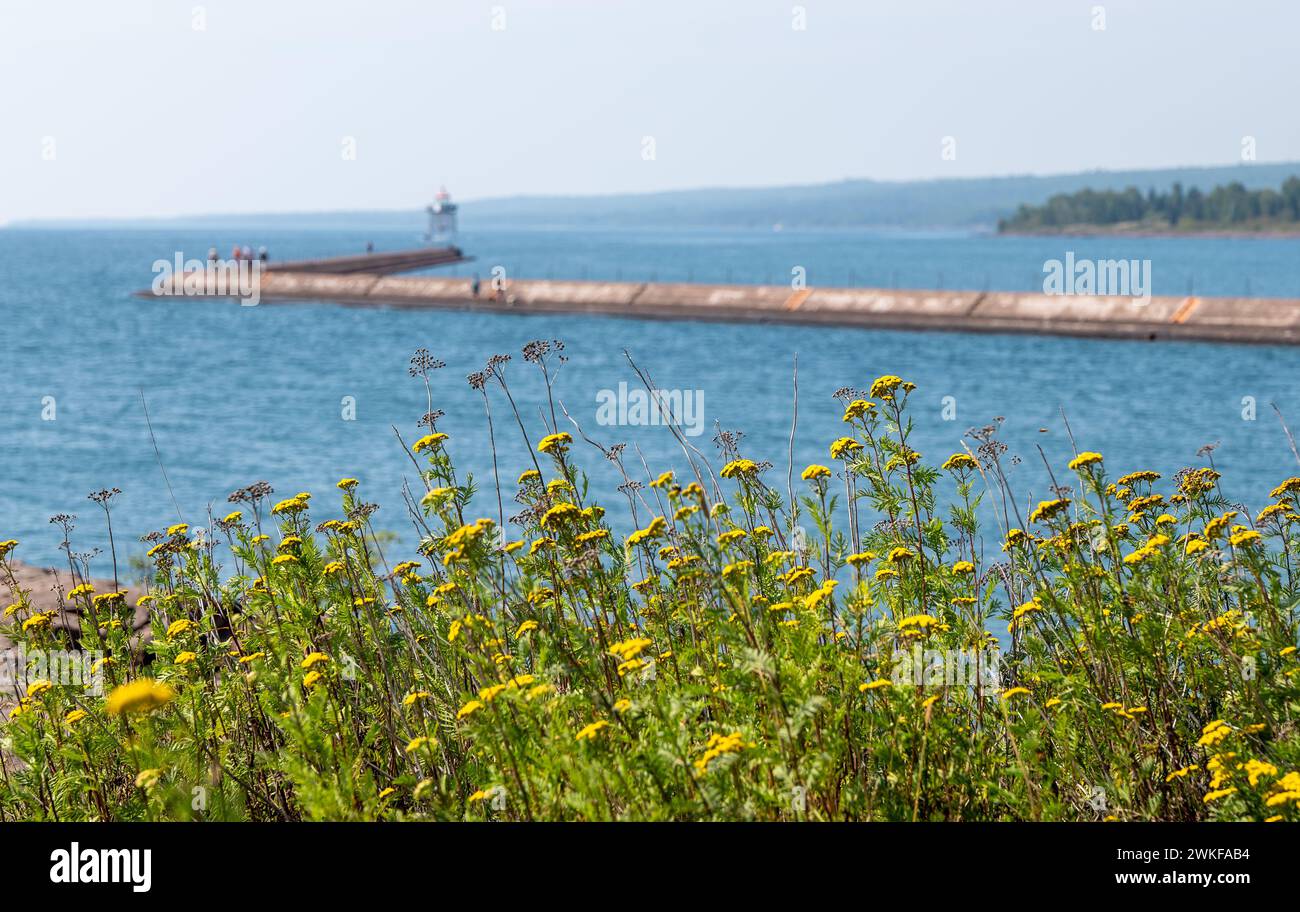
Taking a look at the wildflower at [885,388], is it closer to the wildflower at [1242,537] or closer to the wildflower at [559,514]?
the wildflower at [1242,537]

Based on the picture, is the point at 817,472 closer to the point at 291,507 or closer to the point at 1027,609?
the point at 1027,609

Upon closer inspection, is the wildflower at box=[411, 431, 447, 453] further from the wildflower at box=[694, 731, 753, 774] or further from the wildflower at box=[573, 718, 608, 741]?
the wildflower at box=[694, 731, 753, 774]

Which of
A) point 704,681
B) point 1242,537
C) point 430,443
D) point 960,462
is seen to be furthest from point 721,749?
point 960,462

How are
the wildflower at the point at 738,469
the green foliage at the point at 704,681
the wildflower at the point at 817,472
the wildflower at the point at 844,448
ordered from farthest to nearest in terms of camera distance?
the wildflower at the point at 844,448 → the wildflower at the point at 817,472 → the wildflower at the point at 738,469 → the green foliage at the point at 704,681

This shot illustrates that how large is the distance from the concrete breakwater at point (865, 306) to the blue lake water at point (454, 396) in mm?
1221

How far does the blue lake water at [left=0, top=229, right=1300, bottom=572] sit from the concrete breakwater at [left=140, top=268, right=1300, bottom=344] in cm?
122

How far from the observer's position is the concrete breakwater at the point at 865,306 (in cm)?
4853

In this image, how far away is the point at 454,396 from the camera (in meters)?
37.0

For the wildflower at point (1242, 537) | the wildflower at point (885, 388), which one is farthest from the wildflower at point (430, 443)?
the wildflower at point (1242, 537)

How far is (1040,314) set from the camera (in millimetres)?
53031

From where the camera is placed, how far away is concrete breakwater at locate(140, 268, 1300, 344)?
159ft

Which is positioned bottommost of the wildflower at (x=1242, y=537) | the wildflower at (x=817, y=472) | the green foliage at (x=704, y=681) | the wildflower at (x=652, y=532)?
the green foliage at (x=704, y=681)

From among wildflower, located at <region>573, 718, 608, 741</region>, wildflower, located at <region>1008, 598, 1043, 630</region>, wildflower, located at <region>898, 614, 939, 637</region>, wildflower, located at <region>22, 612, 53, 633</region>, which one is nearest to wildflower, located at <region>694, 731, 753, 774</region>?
wildflower, located at <region>573, 718, 608, 741</region>
